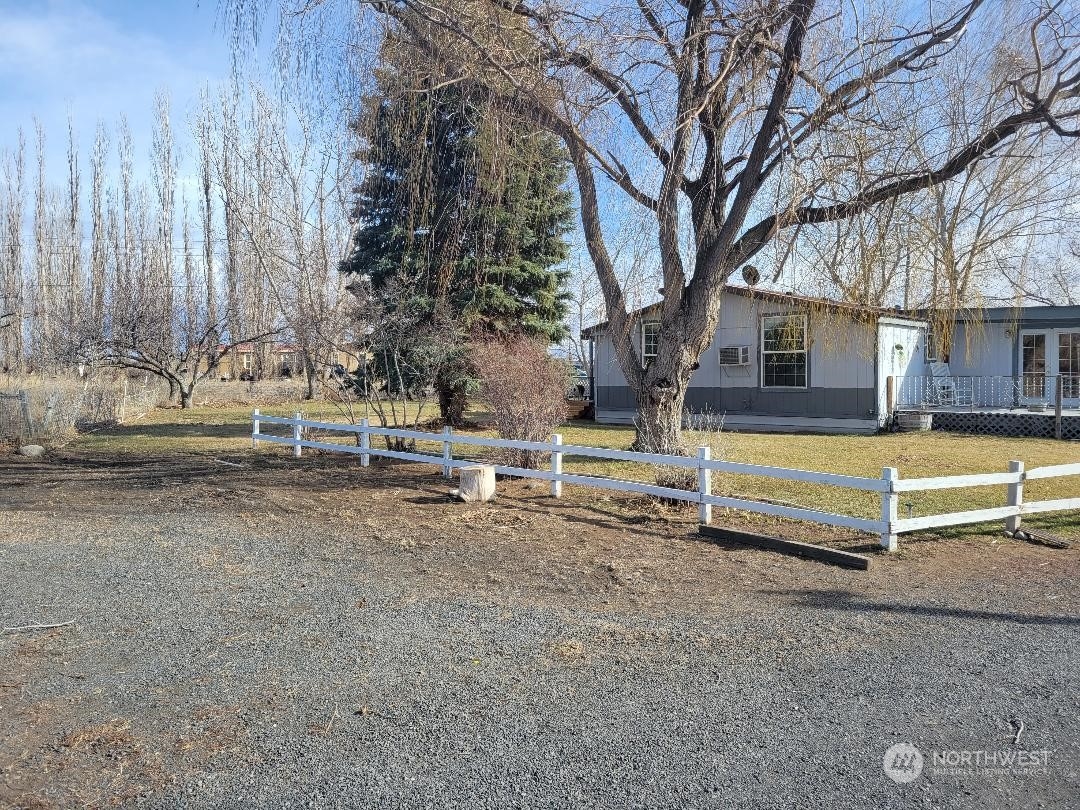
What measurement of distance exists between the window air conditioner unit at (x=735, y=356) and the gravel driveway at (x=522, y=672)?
13.4m

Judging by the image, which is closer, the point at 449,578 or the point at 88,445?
the point at 449,578

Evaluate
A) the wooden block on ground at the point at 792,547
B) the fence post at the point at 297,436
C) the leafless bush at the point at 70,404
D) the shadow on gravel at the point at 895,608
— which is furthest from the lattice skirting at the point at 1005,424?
the leafless bush at the point at 70,404

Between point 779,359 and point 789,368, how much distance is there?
0.34 m

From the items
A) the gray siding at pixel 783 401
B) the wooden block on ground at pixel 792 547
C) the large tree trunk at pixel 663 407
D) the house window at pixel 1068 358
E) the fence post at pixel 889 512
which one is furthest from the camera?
the house window at pixel 1068 358

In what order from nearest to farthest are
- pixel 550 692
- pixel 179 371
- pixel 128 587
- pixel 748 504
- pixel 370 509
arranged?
pixel 550 692
pixel 128 587
pixel 748 504
pixel 370 509
pixel 179 371

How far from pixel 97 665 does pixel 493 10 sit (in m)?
7.82

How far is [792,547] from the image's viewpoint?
7527mm

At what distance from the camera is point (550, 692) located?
14.0 ft

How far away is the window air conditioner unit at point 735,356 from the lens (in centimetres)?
2119

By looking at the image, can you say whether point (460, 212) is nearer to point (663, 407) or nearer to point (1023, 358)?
point (663, 407)

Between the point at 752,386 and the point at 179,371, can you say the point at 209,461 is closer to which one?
the point at 752,386

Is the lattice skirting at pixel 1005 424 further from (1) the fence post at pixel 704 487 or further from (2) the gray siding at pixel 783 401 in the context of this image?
(1) the fence post at pixel 704 487

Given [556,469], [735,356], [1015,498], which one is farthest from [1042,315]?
[556,469]

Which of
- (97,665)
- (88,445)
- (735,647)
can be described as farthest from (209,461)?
(735,647)
